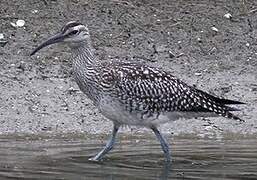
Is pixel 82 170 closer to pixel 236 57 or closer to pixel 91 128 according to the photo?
pixel 91 128

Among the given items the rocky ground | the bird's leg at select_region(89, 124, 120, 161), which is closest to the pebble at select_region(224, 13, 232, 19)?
the rocky ground

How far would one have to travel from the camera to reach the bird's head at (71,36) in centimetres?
1187

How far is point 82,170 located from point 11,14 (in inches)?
213

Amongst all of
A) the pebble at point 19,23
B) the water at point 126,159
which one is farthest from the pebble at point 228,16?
the water at point 126,159

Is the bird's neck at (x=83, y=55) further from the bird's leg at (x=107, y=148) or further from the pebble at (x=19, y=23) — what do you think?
the pebble at (x=19, y=23)

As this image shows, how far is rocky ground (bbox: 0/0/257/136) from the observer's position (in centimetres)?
1365

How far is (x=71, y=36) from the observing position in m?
11.9

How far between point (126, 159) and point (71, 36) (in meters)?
1.53

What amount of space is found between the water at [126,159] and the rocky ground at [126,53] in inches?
27.4

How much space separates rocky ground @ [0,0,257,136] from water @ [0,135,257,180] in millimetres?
695

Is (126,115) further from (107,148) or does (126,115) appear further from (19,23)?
(19,23)

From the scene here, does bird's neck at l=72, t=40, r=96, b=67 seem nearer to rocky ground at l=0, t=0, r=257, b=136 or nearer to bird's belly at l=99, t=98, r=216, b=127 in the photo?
bird's belly at l=99, t=98, r=216, b=127

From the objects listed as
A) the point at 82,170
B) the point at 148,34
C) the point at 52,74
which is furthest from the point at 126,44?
the point at 82,170

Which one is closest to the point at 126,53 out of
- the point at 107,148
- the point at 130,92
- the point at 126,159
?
the point at 130,92
